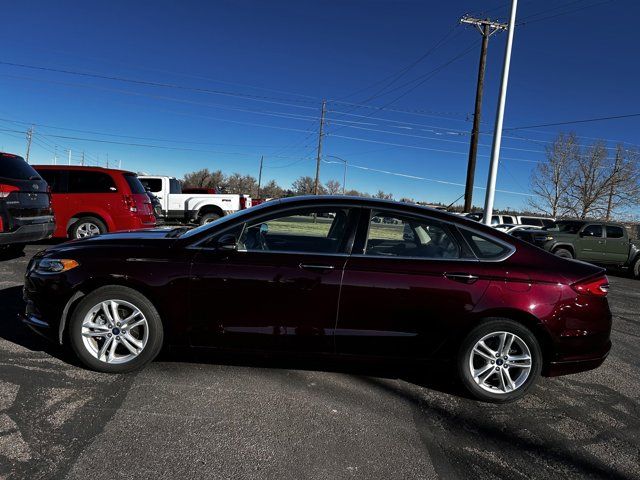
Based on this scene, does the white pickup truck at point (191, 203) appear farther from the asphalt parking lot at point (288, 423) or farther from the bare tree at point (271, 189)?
the bare tree at point (271, 189)

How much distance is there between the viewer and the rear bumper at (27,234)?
703 cm

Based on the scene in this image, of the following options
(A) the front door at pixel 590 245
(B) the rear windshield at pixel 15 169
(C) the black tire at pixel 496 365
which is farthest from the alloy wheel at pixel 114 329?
(A) the front door at pixel 590 245

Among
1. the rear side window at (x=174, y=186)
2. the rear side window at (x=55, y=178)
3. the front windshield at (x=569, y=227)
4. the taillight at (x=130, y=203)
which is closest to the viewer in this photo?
the taillight at (x=130, y=203)

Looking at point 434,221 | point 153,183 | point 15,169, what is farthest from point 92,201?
point 434,221

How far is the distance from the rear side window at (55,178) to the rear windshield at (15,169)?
2.34m

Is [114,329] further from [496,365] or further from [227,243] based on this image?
[496,365]

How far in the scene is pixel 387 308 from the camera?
3525 mm

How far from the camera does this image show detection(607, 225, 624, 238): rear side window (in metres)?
14.7

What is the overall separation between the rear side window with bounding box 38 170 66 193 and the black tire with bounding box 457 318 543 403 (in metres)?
9.54

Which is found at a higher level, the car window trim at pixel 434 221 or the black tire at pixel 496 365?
the car window trim at pixel 434 221

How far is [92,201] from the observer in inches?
393

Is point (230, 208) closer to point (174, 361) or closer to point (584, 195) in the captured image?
point (174, 361)

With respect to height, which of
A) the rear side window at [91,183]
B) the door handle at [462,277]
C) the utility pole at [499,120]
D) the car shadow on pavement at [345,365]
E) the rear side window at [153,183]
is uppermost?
the utility pole at [499,120]

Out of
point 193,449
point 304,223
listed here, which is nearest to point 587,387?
point 304,223
